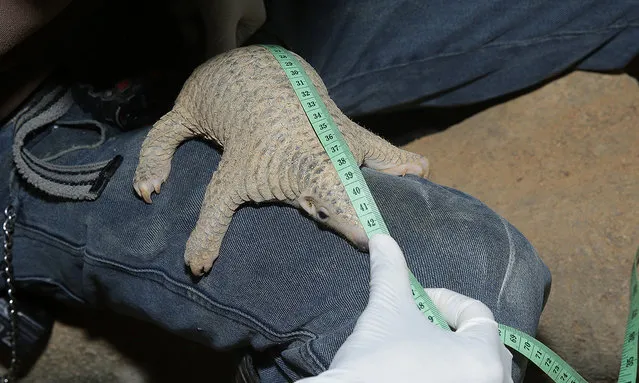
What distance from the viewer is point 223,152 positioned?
1500mm

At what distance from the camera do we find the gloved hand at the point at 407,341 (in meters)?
1.09

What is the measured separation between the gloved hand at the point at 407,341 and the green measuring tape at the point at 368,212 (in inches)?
1.8

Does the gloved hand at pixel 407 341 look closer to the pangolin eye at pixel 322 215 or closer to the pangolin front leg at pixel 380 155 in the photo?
the pangolin eye at pixel 322 215

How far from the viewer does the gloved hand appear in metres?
1.09

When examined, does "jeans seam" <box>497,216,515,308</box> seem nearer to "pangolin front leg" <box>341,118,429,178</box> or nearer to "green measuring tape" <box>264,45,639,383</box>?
"green measuring tape" <box>264,45,639,383</box>

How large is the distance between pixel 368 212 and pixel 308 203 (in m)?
0.13

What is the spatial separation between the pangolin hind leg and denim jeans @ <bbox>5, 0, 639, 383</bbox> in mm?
28

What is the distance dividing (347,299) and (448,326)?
0.20m

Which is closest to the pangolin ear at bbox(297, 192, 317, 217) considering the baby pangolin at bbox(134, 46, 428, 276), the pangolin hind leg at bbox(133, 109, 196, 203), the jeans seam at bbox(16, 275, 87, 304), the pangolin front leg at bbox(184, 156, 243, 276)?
the baby pangolin at bbox(134, 46, 428, 276)

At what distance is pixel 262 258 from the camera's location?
1.42 metres

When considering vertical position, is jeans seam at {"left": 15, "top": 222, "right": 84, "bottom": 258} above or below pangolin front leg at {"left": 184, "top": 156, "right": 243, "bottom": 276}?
below

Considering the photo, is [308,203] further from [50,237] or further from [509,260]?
[50,237]

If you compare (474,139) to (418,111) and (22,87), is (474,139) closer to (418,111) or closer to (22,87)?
(418,111)

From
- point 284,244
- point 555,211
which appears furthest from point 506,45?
point 284,244
